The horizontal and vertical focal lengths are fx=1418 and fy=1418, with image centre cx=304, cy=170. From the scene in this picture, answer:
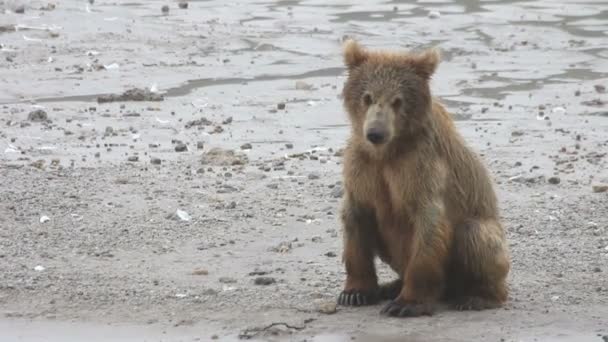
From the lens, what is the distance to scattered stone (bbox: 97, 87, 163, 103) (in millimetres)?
14117

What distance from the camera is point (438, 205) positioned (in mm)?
7562

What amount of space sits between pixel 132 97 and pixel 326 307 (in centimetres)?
683

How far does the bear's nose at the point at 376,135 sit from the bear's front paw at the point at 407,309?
908mm

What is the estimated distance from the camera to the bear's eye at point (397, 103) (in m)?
7.49

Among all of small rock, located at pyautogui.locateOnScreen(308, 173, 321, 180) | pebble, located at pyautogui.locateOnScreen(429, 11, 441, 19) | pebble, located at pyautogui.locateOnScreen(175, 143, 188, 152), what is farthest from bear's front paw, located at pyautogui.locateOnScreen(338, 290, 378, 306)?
pebble, located at pyautogui.locateOnScreen(429, 11, 441, 19)

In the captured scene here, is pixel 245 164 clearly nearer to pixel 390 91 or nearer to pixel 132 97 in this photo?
pixel 132 97

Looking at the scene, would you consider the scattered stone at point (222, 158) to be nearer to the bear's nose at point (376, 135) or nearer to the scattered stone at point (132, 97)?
the scattered stone at point (132, 97)

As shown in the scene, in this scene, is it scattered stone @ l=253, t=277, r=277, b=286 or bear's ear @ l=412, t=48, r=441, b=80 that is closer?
bear's ear @ l=412, t=48, r=441, b=80

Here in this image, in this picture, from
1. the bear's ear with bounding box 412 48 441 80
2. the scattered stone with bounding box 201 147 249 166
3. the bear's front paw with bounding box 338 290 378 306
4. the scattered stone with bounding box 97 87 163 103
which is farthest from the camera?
the scattered stone with bounding box 97 87 163 103

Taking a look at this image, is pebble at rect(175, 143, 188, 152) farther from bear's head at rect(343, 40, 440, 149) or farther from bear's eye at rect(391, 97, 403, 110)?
bear's eye at rect(391, 97, 403, 110)

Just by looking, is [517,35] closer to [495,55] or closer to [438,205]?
[495,55]

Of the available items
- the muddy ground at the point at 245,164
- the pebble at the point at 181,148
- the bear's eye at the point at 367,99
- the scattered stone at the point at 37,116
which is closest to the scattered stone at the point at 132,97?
the muddy ground at the point at 245,164

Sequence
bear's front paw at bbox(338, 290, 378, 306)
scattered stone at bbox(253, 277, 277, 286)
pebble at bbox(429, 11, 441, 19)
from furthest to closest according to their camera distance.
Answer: pebble at bbox(429, 11, 441, 19), scattered stone at bbox(253, 277, 277, 286), bear's front paw at bbox(338, 290, 378, 306)

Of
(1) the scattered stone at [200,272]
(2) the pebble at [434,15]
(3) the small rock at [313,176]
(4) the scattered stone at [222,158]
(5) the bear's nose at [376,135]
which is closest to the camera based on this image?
(5) the bear's nose at [376,135]
